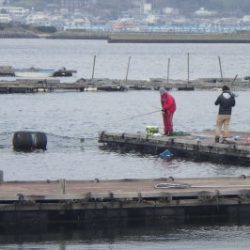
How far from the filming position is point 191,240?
26891mm

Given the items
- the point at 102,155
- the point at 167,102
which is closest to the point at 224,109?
the point at 167,102

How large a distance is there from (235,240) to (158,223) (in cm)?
188

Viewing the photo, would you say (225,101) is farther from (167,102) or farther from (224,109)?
(167,102)

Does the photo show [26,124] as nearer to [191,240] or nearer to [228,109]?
[228,109]

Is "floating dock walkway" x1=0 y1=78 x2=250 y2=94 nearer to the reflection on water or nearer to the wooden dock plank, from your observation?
the wooden dock plank

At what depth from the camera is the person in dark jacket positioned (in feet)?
123

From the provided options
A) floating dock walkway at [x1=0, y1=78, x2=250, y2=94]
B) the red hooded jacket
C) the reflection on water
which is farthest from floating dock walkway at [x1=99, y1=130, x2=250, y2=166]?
floating dock walkway at [x1=0, y1=78, x2=250, y2=94]

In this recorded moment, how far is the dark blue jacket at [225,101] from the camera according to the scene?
123ft

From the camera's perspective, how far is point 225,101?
37.5m

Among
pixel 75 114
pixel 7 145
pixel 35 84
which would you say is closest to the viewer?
pixel 7 145

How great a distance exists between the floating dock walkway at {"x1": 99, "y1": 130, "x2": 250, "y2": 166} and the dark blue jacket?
3.04 feet

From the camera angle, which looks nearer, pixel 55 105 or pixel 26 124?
pixel 26 124

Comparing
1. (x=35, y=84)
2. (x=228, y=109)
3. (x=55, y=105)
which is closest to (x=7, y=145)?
(x=228, y=109)

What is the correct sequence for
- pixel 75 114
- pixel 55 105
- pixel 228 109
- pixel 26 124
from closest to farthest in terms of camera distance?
pixel 228 109 → pixel 26 124 → pixel 75 114 → pixel 55 105
